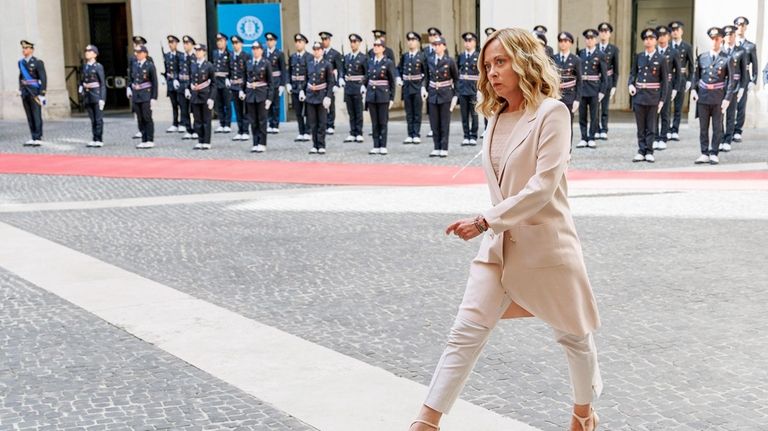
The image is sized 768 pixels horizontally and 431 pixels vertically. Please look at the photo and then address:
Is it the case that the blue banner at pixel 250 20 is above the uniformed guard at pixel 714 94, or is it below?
above

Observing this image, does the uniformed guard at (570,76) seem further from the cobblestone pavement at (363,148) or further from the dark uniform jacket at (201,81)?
the dark uniform jacket at (201,81)

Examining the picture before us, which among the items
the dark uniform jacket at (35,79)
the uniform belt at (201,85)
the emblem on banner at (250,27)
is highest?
the emblem on banner at (250,27)

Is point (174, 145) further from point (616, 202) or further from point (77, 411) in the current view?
point (77, 411)

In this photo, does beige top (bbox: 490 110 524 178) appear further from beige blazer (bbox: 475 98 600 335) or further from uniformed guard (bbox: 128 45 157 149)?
uniformed guard (bbox: 128 45 157 149)

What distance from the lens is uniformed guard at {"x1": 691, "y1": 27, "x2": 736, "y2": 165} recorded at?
14188 millimetres

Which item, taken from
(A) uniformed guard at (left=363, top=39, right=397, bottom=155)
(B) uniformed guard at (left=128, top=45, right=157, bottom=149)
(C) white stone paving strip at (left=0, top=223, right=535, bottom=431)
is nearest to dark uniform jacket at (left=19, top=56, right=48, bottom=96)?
(B) uniformed guard at (left=128, top=45, right=157, bottom=149)

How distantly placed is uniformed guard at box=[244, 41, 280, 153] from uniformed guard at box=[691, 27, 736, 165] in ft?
23.4

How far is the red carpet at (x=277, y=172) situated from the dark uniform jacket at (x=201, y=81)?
2038mm

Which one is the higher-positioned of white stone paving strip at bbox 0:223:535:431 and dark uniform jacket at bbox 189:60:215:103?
dark uniform jacket at bbox 189:60:215:103

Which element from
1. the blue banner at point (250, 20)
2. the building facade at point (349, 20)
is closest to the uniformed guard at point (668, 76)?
the building facade at point (349, 20)

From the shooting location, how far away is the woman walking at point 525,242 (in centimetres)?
367

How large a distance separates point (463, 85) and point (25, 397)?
44.8 ft

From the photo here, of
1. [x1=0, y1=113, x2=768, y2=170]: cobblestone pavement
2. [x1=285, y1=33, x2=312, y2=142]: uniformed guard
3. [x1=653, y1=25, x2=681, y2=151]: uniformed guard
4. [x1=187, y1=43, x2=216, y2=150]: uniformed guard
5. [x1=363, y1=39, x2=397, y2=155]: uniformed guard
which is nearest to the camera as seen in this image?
[x1=653, y1=25, x2=681, y2=151]: uniformed guard

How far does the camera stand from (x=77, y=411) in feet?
15.1
